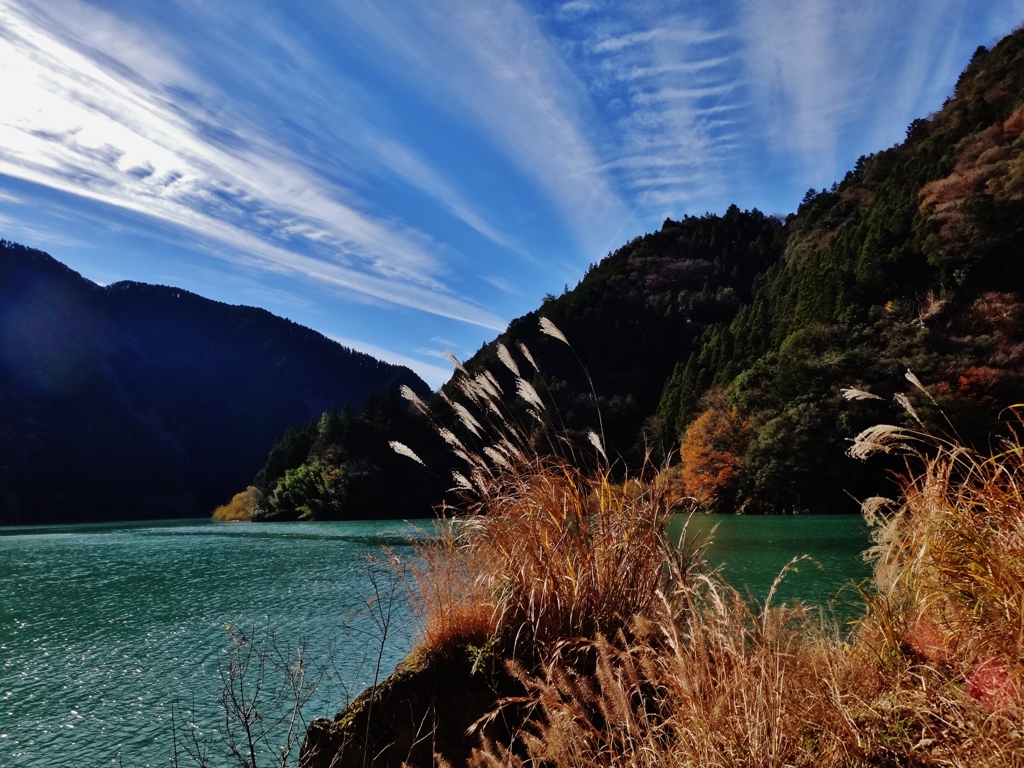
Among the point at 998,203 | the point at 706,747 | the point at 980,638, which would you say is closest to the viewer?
the point at 706,747

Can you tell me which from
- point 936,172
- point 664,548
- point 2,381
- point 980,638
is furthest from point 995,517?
point 2,381

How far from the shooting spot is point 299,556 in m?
20.5

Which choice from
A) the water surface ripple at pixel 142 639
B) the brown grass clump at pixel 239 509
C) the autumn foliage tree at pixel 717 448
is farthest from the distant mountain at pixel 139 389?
the water surface ripple at pixel 142 639

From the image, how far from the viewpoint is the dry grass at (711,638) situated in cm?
189

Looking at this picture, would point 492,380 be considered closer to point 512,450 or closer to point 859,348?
point 512,450

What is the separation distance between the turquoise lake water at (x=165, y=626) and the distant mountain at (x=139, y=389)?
174 ft

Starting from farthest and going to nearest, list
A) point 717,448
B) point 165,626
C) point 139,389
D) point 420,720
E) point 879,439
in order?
point 139,389, point 717,448, point 165,626, point 420,720, point 879,439

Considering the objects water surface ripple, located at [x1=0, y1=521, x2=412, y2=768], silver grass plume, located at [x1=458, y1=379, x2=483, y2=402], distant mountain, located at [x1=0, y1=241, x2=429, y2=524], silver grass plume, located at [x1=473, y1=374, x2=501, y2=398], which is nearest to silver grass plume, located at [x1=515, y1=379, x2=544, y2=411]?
silver grass plume, located at [x1=473, y1=374, x2=501, y2=398]

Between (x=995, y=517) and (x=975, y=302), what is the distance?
125ft

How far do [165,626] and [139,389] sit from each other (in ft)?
393

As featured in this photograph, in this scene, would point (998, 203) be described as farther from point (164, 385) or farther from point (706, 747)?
point (164, 385)

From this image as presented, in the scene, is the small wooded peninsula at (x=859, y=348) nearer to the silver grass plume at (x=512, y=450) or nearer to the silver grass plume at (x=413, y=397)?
the silver grass plume at (x=413, y=397)

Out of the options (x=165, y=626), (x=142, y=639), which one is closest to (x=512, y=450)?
(x=142, y=639)

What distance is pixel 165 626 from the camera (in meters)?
10.3
